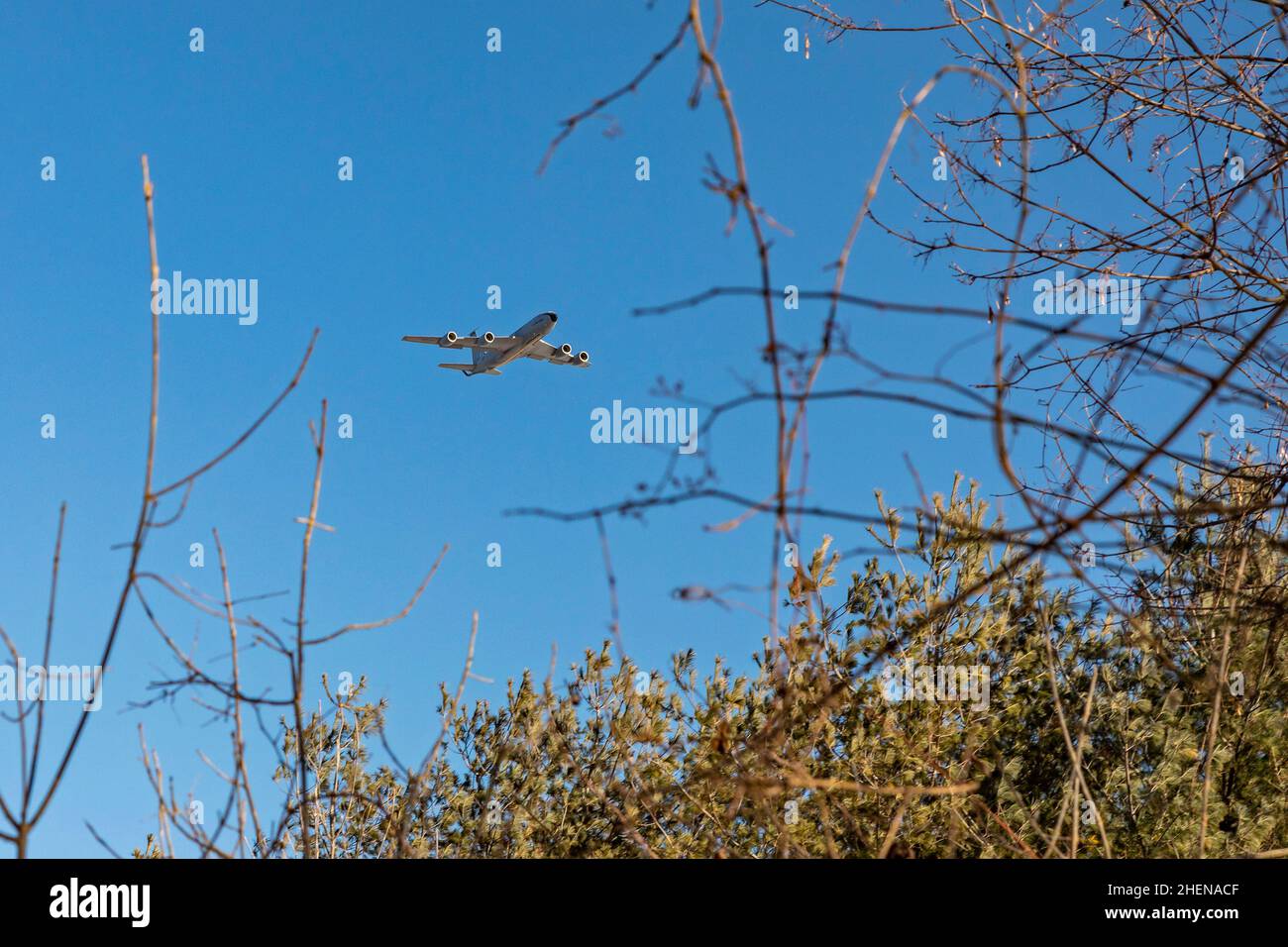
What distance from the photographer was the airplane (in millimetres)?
22703

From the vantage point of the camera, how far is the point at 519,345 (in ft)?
75.5

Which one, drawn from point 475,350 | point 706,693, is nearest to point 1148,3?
point 706,693

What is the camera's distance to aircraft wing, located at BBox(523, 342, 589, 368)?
23.0 meters

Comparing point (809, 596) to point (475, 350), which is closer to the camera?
point (809, 596)

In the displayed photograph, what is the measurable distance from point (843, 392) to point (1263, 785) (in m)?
10.1

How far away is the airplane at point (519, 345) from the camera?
22703 mm

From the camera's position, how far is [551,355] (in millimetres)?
23156

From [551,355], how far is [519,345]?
2.30 feet

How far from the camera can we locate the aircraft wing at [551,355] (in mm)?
23047

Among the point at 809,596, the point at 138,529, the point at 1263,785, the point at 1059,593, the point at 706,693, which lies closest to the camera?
the point at 138,529

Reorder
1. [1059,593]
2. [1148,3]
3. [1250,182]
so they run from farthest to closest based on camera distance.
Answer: [1059,593], [1148,3], [1250,182]

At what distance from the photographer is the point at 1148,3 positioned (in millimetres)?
2453
